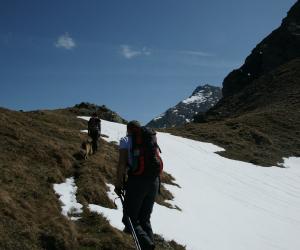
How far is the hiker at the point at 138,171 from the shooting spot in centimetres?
861

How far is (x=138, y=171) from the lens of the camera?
28.1 feet

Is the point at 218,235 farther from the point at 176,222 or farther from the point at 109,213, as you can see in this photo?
the point at 109,213

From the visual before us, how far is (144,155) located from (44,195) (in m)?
4.84

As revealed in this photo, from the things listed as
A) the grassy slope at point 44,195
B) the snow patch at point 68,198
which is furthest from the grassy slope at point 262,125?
the snow patch at point 68,198

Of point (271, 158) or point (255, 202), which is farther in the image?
point (271, 158)

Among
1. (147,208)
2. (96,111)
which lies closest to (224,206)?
(147,208)

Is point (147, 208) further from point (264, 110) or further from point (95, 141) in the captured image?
point (264, 110)

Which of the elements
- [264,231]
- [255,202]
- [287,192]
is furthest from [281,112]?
[264,231]

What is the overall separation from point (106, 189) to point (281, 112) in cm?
6601

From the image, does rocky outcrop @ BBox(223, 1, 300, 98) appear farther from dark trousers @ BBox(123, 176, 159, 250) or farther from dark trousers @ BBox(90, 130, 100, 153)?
dark trousers @ BBox(123, 176, 159, 250)

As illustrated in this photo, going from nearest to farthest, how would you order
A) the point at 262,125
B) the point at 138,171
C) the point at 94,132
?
the point at 138,171, the point at 94,132, the point at 262,125

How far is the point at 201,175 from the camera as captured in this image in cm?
2802

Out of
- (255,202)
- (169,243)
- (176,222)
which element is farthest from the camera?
(255,202)

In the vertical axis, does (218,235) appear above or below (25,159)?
Answer: below
